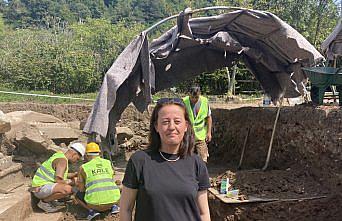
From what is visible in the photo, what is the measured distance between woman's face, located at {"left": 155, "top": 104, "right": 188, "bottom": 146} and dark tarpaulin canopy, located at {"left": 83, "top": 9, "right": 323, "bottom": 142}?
4053mm

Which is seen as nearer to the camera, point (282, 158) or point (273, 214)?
point (273, 214)

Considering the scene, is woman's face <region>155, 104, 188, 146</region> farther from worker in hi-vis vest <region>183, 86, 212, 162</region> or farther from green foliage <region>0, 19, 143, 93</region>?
green foliage <region>0, 19, 143, 93</region>

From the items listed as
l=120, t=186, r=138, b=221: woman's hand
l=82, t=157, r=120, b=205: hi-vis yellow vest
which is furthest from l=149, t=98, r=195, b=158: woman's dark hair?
l=82, t=157, r=120, b=205: hi-vis yellow vest

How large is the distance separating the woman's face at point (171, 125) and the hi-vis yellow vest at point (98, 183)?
9.85 feet

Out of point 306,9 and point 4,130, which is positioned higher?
point 306,9

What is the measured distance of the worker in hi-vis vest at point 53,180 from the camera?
5539 mm

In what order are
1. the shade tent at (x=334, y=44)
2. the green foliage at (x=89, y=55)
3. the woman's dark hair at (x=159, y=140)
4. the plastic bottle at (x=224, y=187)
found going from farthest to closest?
the green foliage at (x=89, y=55) < the shade tent at (x=334, y=44) < the plastic bottle at (x=224, y=187) < the woman's dark hair at (x=159, y=140)

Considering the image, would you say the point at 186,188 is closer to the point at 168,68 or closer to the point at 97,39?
the point at 168,68

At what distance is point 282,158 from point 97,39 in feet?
101

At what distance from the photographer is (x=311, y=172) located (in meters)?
6.46

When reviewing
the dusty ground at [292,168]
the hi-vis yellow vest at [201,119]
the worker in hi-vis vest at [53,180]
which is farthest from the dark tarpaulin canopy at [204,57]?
the dusty ground at [292,168]

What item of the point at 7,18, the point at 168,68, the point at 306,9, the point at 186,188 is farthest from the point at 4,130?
the point at 7,18

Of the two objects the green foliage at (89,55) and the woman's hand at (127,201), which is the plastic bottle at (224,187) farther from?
the green foliage at (89,55)

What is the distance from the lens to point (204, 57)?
910cm
